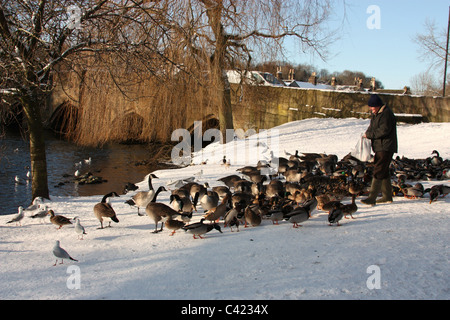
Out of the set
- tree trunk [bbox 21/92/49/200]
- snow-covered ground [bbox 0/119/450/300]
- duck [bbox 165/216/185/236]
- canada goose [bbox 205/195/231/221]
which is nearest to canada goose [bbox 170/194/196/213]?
snow-covered ground [bbox 0/119/450/300]

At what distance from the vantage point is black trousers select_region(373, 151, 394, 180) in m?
7.34

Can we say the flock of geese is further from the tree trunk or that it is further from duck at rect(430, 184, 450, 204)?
the tree trunk

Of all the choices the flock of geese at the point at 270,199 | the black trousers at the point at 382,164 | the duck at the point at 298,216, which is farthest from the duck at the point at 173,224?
the black trousers at the point at 382,164

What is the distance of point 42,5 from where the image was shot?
28.6 ft

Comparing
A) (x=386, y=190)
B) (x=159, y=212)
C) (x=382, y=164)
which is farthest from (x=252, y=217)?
(x=386, y=190)

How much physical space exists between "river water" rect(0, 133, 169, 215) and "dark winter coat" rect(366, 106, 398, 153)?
8510mm

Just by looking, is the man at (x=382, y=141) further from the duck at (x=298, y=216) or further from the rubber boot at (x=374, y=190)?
the duck at (x=298, y=216)

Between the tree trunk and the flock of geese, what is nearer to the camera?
the flock of geese

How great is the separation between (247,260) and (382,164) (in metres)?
3.69

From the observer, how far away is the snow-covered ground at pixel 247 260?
4270mm

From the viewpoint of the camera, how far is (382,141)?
7387 mm

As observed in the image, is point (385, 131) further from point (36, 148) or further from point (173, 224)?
point (36, 148)
